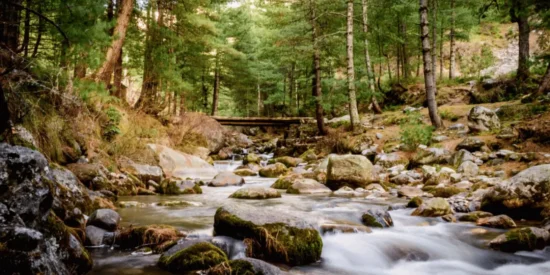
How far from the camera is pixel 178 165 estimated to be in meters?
12.7

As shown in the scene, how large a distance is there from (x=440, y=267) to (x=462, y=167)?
530 centimetres

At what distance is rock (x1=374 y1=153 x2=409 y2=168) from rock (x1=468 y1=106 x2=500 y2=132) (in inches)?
95.3

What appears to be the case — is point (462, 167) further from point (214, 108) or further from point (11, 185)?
point (214, 108)

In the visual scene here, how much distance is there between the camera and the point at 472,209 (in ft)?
22.4

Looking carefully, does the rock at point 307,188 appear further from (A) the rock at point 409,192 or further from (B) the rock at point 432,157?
(B) the rock at point 432,157

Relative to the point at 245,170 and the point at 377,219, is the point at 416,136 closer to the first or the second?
the point at 245,170

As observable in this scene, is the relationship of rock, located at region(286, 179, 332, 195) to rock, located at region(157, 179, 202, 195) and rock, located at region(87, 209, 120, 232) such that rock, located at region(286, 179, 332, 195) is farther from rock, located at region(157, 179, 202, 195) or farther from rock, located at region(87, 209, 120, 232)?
rock, located at region(87, 209, 120, 232)

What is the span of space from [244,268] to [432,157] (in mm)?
8589

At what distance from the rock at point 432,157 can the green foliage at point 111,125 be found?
8976 mm

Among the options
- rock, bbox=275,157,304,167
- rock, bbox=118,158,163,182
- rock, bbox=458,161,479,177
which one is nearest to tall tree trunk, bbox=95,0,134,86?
rock, bbox=118,158,163,182

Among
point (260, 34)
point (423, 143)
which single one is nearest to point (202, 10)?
point (260, 34)

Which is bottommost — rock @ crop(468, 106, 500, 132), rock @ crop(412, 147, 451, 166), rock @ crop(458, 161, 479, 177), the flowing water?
the flowing water

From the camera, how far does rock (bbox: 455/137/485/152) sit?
10320mm

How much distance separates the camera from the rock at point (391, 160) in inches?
451
